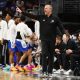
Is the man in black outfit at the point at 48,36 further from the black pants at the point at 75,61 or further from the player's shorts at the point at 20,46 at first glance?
the player's shorts at the point at 20,46

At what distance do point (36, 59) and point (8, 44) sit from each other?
133 cm

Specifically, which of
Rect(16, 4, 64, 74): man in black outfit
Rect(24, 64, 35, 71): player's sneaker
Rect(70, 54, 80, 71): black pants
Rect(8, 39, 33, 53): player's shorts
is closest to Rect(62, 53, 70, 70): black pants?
Rect(70, 54, 80, 71): black pants

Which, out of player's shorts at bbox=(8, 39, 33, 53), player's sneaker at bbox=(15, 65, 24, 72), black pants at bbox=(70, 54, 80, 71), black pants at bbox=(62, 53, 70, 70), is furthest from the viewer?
player's shorts at bbox=(8, 39, 33, 53)

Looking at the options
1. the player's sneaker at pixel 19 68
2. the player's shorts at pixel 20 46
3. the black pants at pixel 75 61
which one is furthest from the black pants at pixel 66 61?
the player's shorts at pixel 20 46

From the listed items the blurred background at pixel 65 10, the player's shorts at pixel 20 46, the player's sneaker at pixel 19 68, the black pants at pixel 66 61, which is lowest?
the player's sneaker at pixel 19 68

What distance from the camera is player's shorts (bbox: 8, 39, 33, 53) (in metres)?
17.9

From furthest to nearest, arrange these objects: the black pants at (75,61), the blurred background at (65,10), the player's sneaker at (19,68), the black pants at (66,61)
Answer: the blurred background at (65,10)
the player's sneaker at (19,68)
the black pants at (66,61)
the black pants at (75,61)

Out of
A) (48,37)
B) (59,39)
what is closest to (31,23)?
(59,39)

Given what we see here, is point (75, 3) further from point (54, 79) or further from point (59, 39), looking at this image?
point (54, 79)

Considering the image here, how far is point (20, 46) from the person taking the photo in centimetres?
1803

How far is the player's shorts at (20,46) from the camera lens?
17.9 meters

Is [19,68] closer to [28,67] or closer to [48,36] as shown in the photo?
[28,67]

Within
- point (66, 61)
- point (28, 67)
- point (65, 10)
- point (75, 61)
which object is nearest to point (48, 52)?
point (75, 61)

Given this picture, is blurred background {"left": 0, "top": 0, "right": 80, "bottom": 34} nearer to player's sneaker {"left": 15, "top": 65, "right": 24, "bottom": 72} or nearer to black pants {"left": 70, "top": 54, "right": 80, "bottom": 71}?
player's sneaker {"left": 15, "top": 65, "right": 24, "bottom": 72}
